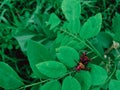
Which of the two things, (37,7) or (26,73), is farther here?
(37,7)

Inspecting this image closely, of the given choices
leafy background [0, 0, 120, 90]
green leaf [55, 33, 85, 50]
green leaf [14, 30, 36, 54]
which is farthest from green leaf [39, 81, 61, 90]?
green leaf [14, 30, 36, 54]

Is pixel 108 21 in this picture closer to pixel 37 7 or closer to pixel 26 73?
pixel 37 7

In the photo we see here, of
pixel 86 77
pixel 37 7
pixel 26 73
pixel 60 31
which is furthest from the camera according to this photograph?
pixel 37 7

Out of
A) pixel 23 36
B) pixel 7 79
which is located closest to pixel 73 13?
pixel 7 79

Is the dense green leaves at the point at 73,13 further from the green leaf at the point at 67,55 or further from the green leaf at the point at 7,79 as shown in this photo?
the green leaf at the point at 7,79

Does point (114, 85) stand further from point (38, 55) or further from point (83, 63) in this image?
point (38, 55)

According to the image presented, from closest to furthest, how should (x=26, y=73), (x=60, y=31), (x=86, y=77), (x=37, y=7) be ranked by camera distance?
(x=86, y=77)
(x=60, y=31)
(x=26, y=73)
(x=37, y=7)

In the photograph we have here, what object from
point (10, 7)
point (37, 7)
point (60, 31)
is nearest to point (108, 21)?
point (37, 7)

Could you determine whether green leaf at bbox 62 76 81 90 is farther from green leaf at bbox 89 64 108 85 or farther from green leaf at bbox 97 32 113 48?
green leaf at bbox 97 32 113 48
